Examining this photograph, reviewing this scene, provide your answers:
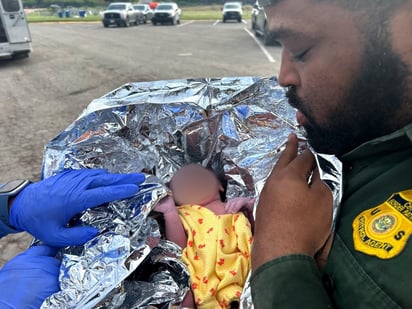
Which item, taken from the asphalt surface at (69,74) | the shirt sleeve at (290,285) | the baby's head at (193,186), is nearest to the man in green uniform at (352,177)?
the shirt sleeve at (290,285)

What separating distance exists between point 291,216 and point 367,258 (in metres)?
0.19

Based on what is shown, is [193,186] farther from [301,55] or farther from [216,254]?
[301,55]

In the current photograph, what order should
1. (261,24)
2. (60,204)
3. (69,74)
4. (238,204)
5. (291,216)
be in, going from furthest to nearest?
(261,24)
(69,74)
(238,204)
(60,204)
(291,216)

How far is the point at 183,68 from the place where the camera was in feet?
26.8

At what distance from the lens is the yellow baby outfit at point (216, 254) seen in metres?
1.49

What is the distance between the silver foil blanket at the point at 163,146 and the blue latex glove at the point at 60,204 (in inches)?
2.0

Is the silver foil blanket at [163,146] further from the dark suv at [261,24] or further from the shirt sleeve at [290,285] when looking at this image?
the shirt sleeve at [290,285]

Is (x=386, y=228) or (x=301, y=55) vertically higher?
(x=301, y=55)

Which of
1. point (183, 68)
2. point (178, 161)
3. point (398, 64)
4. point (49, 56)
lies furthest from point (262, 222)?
point (49, 56)

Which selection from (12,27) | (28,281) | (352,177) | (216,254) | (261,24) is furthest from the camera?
(261,24)

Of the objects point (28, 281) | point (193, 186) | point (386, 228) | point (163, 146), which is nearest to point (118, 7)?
point (163, 146)

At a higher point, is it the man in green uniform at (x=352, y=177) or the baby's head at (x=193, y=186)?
the man in green uniform at (x=352, y=177)

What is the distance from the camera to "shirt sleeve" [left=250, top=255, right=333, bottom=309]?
2.72 feet

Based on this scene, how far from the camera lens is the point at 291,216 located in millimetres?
949
